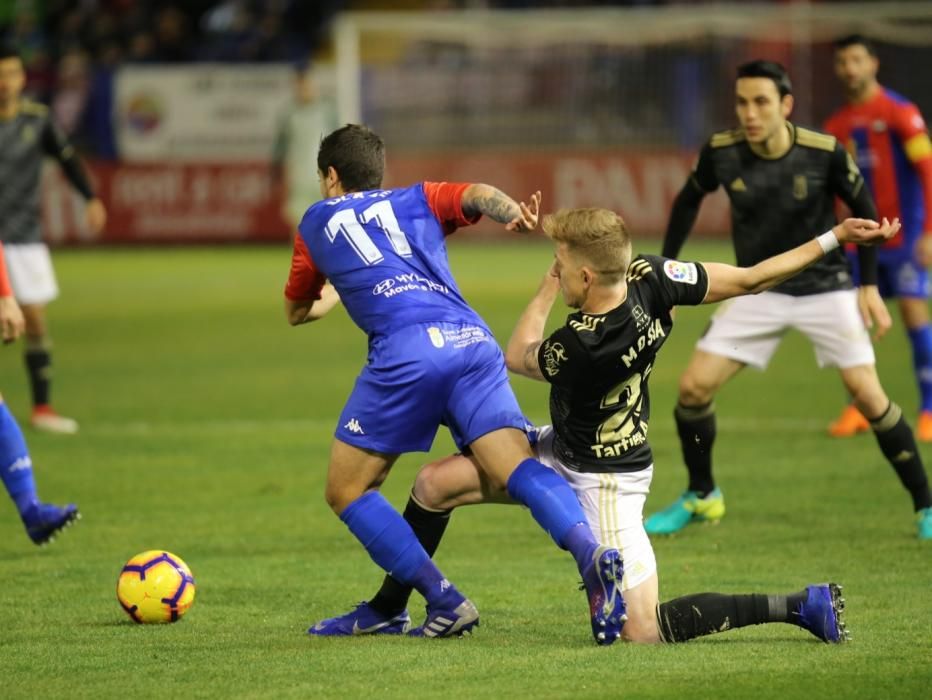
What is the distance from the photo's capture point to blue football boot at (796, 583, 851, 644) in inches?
214

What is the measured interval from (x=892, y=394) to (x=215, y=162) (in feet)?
59.5

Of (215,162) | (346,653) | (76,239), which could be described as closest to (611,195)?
(215,162)

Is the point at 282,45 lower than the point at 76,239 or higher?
higher

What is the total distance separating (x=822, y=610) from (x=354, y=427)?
1691 millimetres

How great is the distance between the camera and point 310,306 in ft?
20.6

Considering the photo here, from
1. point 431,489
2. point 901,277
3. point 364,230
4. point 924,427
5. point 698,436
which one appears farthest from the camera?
point 901,277

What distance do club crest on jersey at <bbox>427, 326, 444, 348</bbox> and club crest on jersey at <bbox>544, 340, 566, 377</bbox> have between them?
1.25 ft

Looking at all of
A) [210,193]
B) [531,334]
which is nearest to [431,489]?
[531,334]

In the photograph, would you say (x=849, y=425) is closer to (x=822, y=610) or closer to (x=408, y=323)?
(x=822, y=610)

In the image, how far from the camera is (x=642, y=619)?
5586mm

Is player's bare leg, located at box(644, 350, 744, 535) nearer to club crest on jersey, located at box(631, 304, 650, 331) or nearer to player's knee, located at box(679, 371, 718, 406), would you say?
player's knee, located at box(679, 371, 718, 406)

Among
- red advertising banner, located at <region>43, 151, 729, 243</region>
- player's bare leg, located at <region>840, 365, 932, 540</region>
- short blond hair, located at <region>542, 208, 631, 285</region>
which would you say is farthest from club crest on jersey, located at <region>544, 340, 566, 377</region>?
red advertising banner, located at <region>43, 151, 729, 243</region>

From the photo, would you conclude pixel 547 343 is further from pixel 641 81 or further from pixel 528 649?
pixel 641 81

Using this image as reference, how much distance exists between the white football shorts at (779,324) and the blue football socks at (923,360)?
2.91 m
